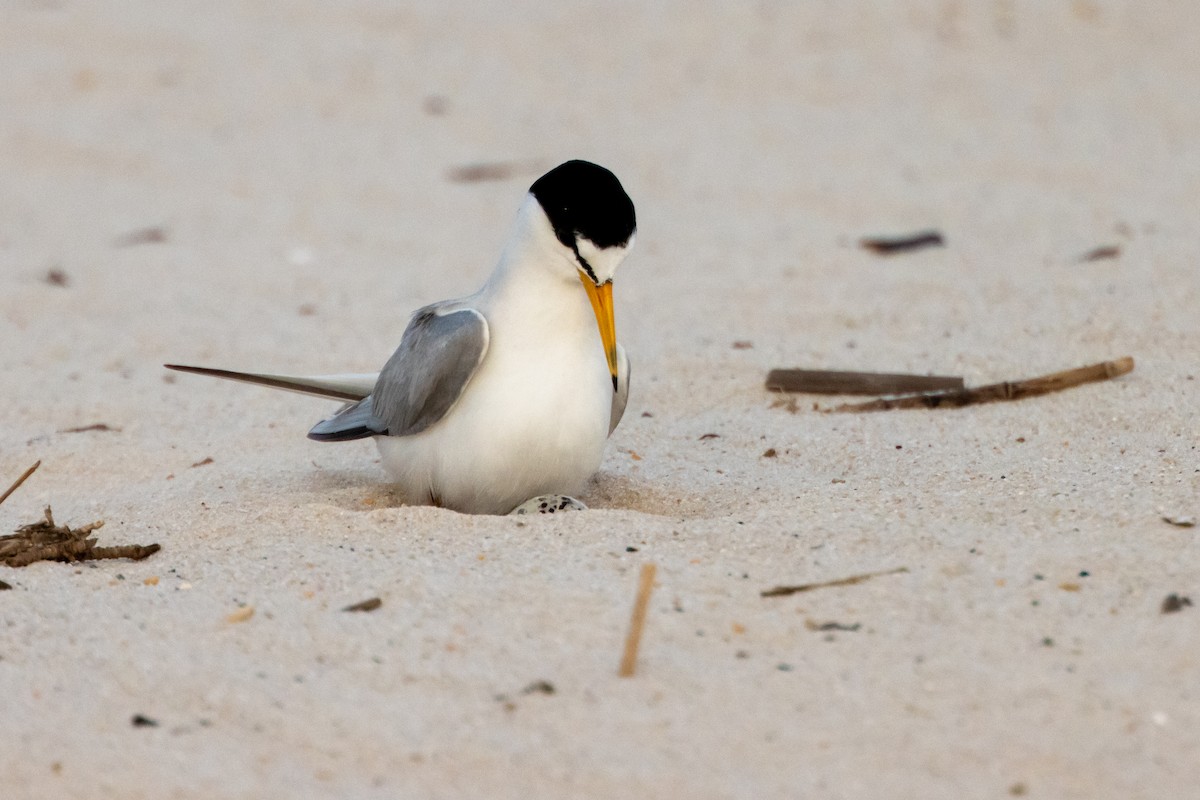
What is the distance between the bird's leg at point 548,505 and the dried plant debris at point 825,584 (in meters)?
0.86

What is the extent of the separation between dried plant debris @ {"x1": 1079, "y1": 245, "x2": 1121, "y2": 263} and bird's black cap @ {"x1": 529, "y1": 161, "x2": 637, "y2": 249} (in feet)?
11.4

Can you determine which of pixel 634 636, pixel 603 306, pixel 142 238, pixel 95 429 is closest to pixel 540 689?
pixel 634 636

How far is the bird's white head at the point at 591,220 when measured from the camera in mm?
3799

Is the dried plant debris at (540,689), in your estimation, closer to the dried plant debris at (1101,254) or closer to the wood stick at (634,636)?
the wood stick at (634,636)

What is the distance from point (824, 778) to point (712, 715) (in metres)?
0.27

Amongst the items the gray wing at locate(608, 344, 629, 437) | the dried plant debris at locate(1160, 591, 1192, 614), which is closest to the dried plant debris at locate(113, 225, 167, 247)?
the gray wing at locate(608, 344, 629, 437)

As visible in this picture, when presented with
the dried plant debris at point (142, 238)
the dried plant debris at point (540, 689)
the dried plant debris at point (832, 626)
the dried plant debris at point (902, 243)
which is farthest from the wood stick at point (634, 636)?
the dried plant debris at point (142, 238)

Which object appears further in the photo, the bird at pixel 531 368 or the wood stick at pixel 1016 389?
the wood stick at pixel 1016 389

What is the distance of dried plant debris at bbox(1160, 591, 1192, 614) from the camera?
10.2ft

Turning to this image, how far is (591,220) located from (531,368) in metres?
0.43

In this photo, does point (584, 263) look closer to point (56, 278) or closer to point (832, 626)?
point (832, 626)

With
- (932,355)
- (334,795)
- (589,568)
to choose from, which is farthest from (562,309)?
(932,355)

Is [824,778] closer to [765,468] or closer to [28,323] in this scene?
[765,468]

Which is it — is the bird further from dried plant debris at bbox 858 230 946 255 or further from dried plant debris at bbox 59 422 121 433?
dried plant debris at bbox 858 230 946 255
